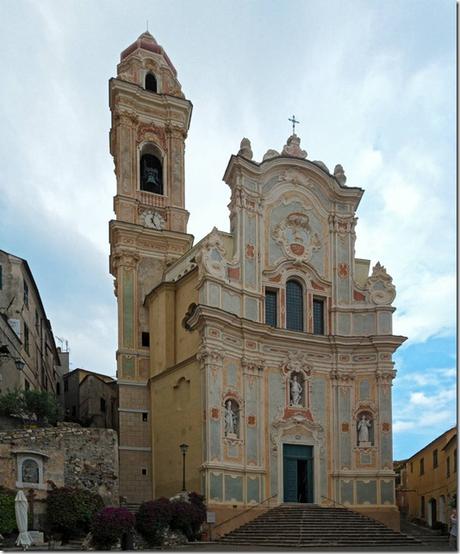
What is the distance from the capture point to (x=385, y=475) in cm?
3428

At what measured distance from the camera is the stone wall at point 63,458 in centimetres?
2458

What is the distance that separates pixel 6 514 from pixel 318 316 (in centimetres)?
1854

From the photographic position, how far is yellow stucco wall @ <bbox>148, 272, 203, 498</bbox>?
31.8 metres

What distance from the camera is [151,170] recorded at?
41062 millimetres

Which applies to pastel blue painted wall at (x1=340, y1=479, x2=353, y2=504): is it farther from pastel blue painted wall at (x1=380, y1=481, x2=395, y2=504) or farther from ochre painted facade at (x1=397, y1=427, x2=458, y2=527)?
ochre painted facade at (x1=397, y1=427, x2=458, y2=527)

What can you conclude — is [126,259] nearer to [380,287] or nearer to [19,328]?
[19,328]

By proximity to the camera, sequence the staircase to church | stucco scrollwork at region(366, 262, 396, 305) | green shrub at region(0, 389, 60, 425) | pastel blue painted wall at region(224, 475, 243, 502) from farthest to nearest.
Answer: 1. stucco scrollwork at region(366, 262, 396, 305)
2. pastel blue painted wall at region(224, 475, 243, 502)
3. green shrub at region(0, 389, 60, 425)
4. the staircase to church

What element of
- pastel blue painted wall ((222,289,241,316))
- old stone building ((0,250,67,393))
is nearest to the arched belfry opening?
old stone building ((0,250,67,393))

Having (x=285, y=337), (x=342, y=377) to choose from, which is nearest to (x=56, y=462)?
(x=285, y=337)

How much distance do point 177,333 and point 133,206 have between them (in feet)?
26.3

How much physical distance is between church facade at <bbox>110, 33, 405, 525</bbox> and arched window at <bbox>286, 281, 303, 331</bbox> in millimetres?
79

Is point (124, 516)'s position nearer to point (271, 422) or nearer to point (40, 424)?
point (40, 424)

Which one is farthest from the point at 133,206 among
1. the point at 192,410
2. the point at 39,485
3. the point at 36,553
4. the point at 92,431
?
the point at 36,553

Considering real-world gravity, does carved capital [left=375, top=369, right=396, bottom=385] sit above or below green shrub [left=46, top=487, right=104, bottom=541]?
above
